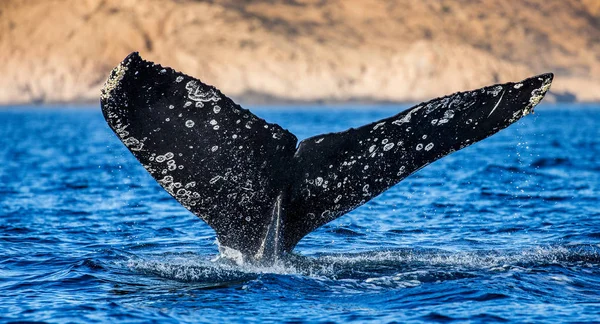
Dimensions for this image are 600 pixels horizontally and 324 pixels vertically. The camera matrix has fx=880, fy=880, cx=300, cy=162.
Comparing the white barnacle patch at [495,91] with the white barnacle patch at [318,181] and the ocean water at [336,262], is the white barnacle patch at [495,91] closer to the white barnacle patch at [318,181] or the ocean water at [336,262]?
the white barnacle patch at [318,181]

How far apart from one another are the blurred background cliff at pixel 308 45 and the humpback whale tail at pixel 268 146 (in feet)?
406

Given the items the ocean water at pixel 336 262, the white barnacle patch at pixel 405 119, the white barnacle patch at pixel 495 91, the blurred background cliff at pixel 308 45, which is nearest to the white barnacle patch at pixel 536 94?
the white barnacle patch at pixel 495 91

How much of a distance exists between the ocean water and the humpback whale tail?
2.55 feet

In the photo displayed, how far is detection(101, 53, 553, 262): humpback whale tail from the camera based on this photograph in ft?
23.0

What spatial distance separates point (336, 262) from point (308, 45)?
132508mm

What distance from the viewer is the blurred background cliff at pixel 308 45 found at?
13462cm

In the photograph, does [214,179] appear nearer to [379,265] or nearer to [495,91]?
[379,265]

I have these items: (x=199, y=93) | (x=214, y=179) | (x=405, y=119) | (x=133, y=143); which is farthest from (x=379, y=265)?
(x=133, y=143)

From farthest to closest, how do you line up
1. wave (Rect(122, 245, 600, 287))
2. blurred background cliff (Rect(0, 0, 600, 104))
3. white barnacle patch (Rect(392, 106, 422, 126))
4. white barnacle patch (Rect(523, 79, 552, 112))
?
blurred background cliff (Rect(0, 0, 600, 104)), wave (Rect(122, 245, 600, 287)), white barnacle patch (Rect(392, 106, 422, 126)), white barnacle patch (Rect(523, 79, 552, 112))

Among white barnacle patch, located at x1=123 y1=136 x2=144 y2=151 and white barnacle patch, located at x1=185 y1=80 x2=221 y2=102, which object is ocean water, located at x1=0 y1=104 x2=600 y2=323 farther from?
white barnacle patch, located at x1=185 y1=80 x2=221 y2=102

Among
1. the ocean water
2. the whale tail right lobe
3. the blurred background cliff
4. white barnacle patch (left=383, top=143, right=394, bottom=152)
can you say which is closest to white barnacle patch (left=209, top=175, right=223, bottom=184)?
the whale tail right lobe

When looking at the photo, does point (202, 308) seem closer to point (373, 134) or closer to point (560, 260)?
point (373, 134)

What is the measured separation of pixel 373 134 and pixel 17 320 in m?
3.32

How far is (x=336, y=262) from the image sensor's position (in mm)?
9078
